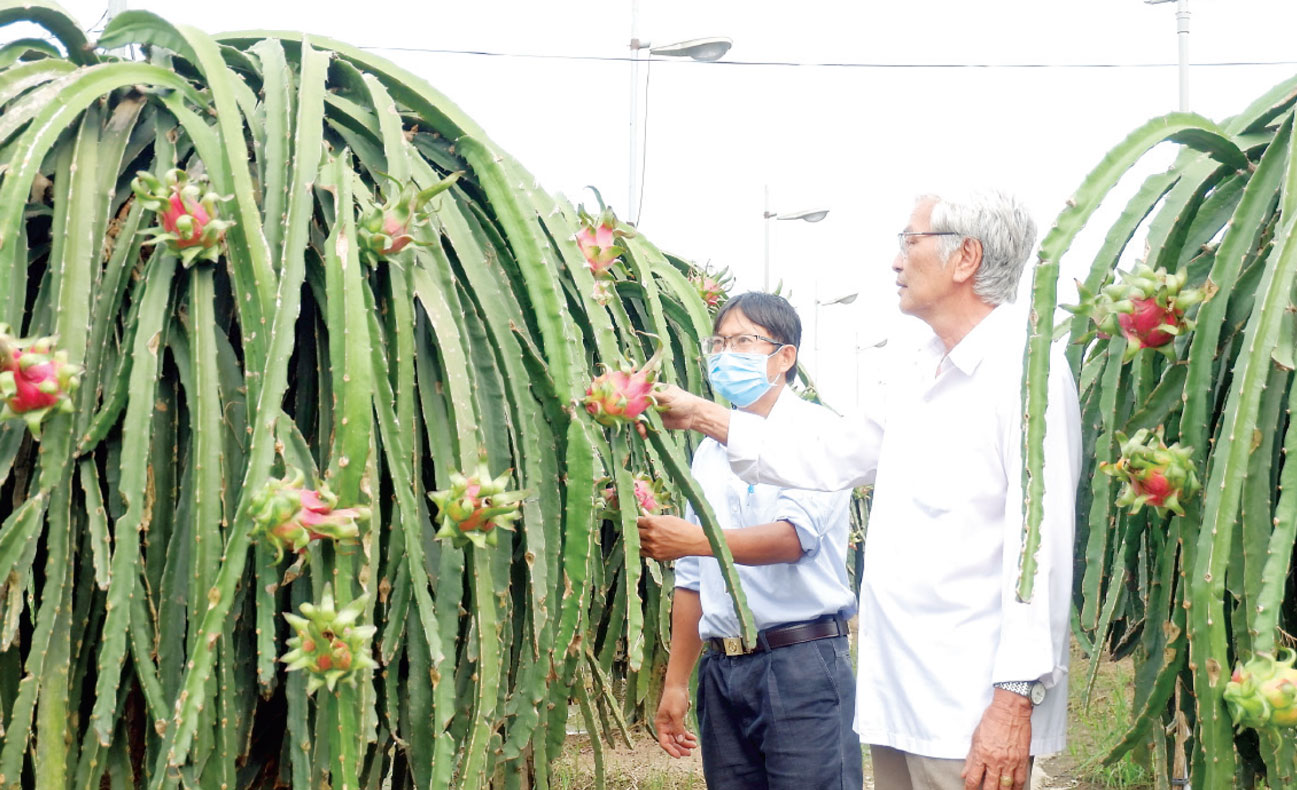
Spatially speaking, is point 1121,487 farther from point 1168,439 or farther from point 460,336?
point 460,336

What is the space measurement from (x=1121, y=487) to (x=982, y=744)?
56 cm

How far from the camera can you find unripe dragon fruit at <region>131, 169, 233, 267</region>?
1.40 meters

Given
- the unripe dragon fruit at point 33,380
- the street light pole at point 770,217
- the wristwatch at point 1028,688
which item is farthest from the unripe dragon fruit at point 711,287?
the street light pole at point 770,217

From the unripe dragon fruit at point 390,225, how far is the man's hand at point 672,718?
2.03 meters

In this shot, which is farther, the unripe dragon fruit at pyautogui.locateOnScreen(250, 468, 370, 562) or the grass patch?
the grass patch

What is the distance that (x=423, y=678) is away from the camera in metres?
1.46

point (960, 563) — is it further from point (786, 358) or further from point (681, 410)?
point (786, 358)

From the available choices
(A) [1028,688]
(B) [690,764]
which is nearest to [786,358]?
(A) [1028,688]

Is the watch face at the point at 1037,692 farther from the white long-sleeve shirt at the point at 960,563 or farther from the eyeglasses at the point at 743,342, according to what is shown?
the eyeglasses at the point at 743,342

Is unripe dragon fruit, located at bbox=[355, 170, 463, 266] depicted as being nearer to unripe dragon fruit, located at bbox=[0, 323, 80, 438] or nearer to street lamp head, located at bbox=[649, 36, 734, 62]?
unripe dragon fruit, located at bbox=[0, 323, 80, 438]

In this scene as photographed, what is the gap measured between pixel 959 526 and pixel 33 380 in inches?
59.5

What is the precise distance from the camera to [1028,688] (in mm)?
1975

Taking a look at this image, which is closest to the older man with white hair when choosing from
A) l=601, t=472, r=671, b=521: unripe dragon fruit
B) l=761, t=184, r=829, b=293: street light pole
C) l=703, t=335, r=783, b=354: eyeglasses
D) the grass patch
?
l=601, t=472, r=671, b=521: unripe dragon fruit

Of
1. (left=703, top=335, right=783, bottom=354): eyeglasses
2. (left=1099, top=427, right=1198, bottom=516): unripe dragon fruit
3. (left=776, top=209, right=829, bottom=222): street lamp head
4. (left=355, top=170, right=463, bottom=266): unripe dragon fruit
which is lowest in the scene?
(left=1099, top=427, right=1198, bottom=516): unripe dragon fruit
